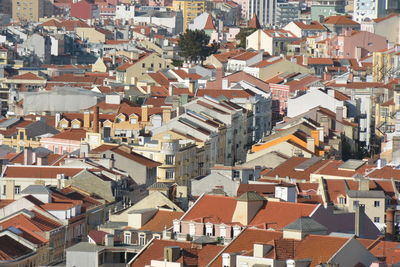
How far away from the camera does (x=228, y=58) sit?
127 m

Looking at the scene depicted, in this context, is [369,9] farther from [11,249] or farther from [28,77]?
[11,249]

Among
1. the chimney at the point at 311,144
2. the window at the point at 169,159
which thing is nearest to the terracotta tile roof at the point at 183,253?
the window at the point at 169,159

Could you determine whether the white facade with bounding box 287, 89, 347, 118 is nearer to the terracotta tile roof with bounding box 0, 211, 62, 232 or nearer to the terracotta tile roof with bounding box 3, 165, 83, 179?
the terracotta tile roof with bounding box 3, 165, 83, 179

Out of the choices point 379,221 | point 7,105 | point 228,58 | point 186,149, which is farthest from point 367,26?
point 379,221

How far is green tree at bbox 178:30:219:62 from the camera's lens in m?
139

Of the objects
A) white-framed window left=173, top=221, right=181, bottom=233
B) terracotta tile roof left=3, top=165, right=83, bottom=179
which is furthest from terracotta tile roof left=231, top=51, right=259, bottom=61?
white-framed window left=173, top=221, right=181, bottom=233

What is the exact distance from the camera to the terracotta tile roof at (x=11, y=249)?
49.8 m

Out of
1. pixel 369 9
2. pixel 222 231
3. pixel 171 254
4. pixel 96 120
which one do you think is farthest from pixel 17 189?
pixel 369 9

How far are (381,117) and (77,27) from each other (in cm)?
8714

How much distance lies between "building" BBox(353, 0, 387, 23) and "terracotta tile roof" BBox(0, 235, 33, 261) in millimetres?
114302

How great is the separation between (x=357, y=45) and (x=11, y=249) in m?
81.6

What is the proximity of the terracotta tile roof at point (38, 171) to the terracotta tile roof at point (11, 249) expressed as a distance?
11707 mm

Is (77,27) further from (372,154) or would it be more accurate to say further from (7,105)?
(372,154)

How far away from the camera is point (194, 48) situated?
139 meters
